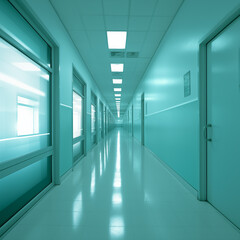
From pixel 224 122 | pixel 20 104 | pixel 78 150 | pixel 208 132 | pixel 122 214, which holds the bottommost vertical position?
pixel 122 214

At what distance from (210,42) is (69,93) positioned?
118 inches

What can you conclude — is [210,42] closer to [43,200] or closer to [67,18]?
[67,18]

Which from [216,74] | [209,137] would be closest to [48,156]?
[209,137]

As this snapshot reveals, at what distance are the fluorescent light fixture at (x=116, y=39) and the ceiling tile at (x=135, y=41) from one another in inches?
5.0

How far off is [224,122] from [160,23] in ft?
9.07

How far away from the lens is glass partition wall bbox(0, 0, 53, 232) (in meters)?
1.87

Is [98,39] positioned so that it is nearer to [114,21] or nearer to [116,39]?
[116,39]

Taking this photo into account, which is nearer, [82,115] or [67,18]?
[67,18]

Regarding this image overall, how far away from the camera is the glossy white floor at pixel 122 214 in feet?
5.81

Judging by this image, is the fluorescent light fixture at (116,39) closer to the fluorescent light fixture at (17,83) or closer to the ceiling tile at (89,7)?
the ceiling tile at (89,7)

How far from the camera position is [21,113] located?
2.17 m

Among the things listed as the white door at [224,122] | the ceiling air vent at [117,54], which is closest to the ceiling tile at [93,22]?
the ceiling air vent at [117,54]

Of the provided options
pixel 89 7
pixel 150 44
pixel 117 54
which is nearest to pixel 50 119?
pixel 89 7

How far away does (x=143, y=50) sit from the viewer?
5.15 meters
